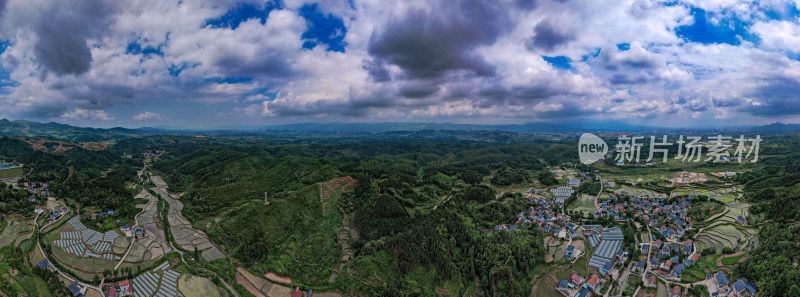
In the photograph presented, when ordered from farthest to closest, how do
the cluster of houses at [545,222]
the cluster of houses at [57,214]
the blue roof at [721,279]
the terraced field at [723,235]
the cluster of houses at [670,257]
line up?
1. the cluster of houses at [57,214]
2. the cluster of houses at [545,222]
3. the terraced field at [723,235]
4. the cluster of houses at [670,257]
5. the blue roof at [721,279]

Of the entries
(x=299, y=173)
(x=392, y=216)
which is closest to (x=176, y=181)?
(x=299, y=173)

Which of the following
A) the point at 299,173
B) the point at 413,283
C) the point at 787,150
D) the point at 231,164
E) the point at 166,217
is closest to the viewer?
the point at 413,283

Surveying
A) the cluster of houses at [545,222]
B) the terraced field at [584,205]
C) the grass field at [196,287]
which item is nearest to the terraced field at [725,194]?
the terraced field at [584,205]

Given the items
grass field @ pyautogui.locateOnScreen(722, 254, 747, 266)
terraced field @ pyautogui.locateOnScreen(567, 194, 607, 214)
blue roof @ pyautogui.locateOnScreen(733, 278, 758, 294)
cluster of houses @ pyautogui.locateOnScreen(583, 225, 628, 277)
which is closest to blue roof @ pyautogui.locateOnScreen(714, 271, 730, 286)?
blue roof @ pyautogui.locateOnScreen(733, 278, 758, 294)

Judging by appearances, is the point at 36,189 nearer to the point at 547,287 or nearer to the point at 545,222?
the point at 547,287

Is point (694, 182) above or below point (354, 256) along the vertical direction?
above

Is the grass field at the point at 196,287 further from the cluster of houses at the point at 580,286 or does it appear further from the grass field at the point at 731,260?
the grass field at the point at 731,260

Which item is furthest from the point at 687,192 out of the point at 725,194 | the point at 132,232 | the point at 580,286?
the point at 132,232

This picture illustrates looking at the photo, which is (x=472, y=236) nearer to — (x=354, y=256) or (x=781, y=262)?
(x=354, y=256)
